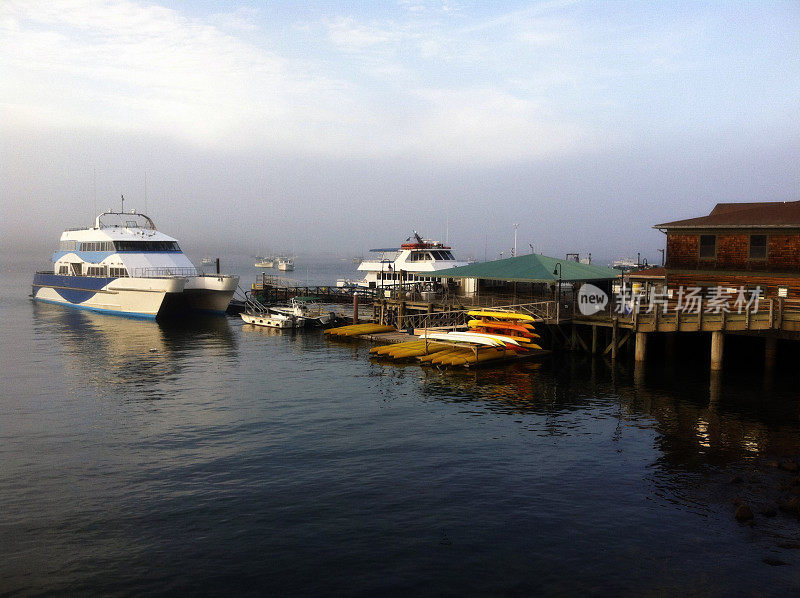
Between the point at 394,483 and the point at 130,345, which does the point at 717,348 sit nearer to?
the point at 394,483

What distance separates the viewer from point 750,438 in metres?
22.2

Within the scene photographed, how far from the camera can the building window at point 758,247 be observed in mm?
32938

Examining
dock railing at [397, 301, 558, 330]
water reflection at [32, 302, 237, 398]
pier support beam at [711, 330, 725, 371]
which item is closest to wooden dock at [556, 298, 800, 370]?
pier support beam at [711, 330, 725, 371]

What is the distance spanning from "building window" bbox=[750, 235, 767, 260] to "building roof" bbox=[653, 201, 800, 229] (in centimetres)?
82

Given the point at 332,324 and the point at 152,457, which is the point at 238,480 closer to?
the point at 152,457

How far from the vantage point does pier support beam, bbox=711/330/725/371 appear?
105 ft

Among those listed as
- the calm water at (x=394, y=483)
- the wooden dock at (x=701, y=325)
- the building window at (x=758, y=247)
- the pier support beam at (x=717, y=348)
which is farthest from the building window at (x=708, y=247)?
the calm water at (x=394, y=483)

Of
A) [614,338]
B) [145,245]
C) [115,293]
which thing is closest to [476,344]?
[614,338]

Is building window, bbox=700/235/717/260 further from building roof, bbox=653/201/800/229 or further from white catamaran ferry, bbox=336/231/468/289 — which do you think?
white catamaran ferry, bbox=336/231/468/289

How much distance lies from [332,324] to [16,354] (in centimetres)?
2241

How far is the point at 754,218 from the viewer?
33750 millimetres

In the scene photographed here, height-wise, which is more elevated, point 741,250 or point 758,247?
point 758,247

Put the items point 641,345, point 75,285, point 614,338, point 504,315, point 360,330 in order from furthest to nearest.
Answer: point 75,285
point 360,330
point 504,315
point 614,338
point 641,345

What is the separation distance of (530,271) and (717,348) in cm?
1239
